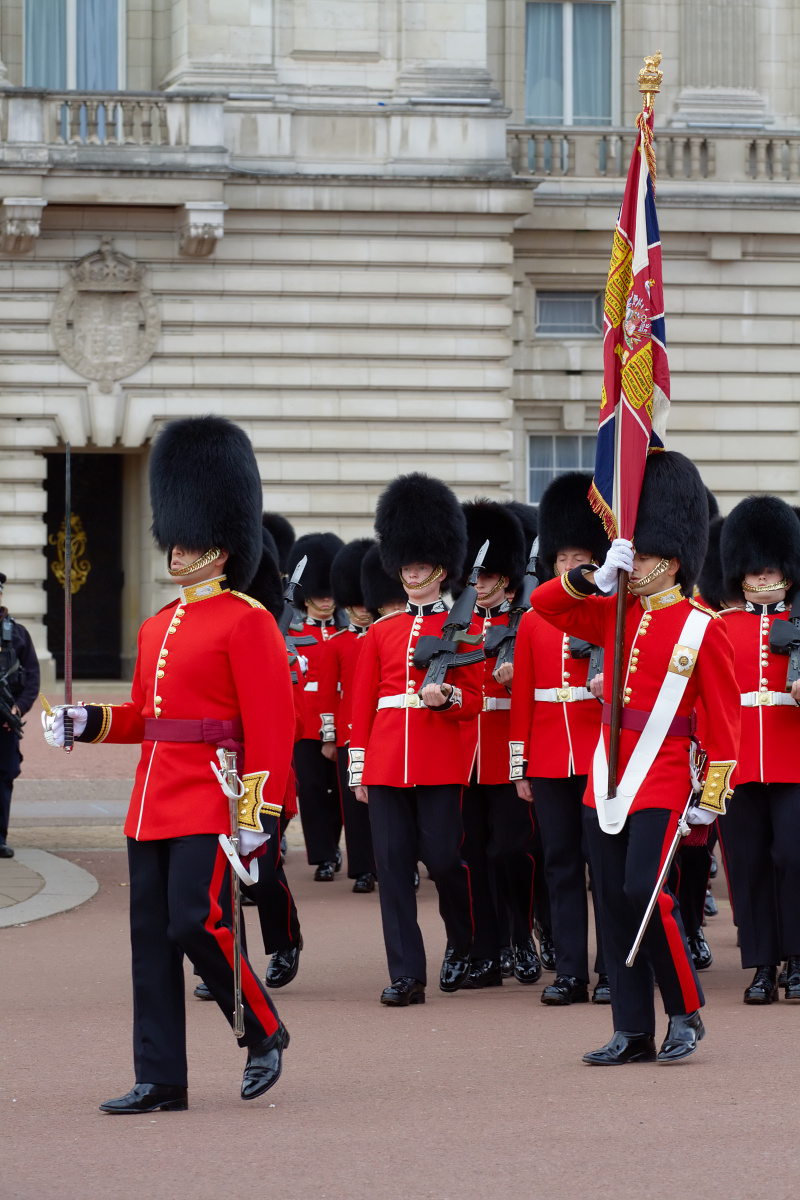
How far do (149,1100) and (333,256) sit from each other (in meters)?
14.2

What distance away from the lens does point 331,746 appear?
953cm

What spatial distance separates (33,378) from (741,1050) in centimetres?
1355

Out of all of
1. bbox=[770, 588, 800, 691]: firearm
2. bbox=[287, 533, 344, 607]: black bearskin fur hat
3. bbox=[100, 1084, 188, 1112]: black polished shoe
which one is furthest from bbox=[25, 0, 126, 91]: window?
bbox=[100, 1084, 188, 1112]: black polished shoe

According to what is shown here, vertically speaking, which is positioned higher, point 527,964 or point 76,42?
point 76,42

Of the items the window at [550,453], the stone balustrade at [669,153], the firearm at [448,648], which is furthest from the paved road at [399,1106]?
the stone balustrade at [669,153]

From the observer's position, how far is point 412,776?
6.40 meters

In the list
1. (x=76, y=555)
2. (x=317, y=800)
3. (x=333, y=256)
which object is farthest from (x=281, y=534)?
(x=76, y=555)

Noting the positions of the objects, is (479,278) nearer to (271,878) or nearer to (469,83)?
(469,83)

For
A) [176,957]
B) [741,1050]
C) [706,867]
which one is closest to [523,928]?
[706,867]

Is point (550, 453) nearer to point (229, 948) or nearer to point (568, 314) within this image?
point (568, 314)

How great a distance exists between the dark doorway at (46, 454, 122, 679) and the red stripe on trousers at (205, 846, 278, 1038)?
47.6 feet

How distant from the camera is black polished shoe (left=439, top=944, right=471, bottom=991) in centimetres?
660

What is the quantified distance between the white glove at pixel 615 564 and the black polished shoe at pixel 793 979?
1945mm

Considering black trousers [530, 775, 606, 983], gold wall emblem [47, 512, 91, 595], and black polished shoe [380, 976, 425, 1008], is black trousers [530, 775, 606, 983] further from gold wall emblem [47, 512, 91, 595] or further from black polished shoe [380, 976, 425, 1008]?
gold wall emblem [47, 512, 91, 595]
